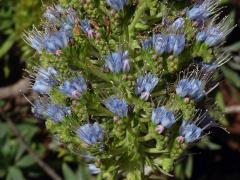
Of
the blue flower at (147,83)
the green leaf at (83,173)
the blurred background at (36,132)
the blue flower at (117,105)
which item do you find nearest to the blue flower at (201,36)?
the blue flower at (147,83)

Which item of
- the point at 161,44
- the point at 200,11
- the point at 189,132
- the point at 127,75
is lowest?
the point at 189,132

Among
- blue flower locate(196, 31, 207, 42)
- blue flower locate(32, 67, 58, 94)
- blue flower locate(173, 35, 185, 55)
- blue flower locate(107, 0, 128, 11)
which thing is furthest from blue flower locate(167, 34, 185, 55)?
blue flower locate(32, 67, 58, 94)

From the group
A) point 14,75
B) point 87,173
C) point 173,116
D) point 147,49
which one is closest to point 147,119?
point 173,116

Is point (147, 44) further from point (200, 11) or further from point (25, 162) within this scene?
point (25, 162)

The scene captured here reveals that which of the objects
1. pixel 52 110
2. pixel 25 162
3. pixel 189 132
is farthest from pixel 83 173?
pixel 189 132

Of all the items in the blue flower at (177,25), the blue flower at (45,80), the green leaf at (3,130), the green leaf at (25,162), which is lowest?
the green leaf at (25,162)

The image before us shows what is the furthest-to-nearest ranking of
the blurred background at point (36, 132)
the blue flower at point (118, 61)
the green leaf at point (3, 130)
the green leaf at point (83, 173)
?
the green leaf at point (3, 130) → the blurred background at point (36, 132) → the green leaf at point (83, 173) → the blue flower at point (118, 61)

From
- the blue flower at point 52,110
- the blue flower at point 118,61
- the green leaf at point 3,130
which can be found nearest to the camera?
the blue flower at point 118,61

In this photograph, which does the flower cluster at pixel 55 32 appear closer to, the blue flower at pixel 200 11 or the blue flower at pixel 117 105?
the blue flower at pixel 117 105
